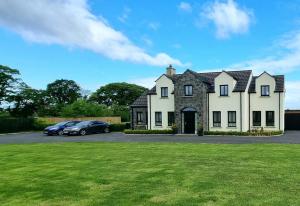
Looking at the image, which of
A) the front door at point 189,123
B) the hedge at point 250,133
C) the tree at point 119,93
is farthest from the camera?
the tree at point 119,93

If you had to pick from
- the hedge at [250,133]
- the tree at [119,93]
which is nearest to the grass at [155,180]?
the hedge at [250,133]

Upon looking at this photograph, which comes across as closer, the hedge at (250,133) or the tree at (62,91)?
the hedge at (250,133)

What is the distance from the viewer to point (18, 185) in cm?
1072

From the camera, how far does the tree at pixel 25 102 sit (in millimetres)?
69312

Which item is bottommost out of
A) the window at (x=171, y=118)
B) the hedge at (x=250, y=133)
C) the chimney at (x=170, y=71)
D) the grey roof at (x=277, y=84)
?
the hedge at (x=250, y=133)

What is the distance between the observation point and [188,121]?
39.8 m

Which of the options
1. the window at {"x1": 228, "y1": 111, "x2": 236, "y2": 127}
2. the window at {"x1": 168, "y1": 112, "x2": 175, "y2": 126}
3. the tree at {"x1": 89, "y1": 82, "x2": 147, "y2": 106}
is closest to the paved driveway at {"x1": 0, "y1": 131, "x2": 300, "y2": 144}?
the window at {"x1": 228, "y1": 111, "x2": 236, "y2": 127}

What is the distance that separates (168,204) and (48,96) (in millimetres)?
86341

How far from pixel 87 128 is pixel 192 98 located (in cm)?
1114

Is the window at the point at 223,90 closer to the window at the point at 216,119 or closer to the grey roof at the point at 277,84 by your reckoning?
the window at the point at 216,119

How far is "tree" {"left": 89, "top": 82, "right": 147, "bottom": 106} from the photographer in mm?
97938

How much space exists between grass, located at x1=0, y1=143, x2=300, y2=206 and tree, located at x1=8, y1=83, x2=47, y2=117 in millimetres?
56205

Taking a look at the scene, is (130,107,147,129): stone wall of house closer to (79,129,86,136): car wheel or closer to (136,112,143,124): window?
(136,112,143,124): window

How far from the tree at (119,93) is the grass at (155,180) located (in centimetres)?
8194
